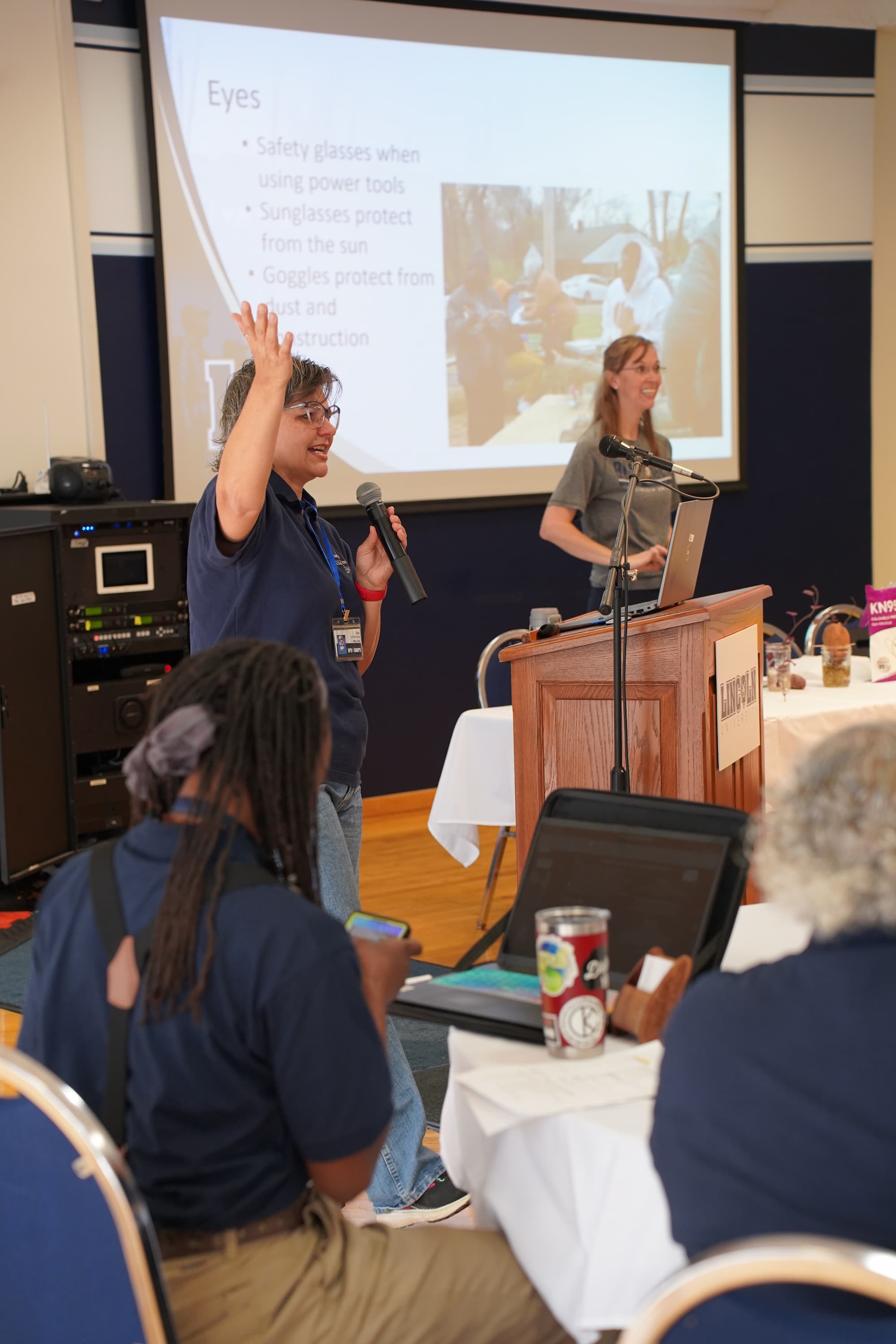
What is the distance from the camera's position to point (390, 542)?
2.56 metres

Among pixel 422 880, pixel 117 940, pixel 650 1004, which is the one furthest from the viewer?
pixel 422 880

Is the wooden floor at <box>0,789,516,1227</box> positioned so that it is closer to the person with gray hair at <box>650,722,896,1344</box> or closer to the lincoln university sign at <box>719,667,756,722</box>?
the lincoln university sign at <box>719,667,756,722</box>

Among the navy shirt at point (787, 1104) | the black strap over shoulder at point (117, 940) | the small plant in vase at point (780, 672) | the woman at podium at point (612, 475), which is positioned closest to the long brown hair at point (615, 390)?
the woman at podium at point (612, 475)

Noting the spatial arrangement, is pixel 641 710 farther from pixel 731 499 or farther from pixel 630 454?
pixel 731 499

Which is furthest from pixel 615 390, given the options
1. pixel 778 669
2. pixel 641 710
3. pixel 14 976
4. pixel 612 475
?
pixel 14 976

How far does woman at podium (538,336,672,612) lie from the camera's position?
166 inches

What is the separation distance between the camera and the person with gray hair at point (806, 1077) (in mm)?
985

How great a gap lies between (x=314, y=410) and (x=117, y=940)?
4.52 feet

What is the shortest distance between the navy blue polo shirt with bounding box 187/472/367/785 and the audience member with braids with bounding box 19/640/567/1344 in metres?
0.93

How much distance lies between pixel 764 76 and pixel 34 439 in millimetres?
3878

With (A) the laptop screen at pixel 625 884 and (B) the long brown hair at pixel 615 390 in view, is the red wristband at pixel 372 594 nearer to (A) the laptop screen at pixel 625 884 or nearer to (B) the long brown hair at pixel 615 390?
(A) the laptop screen at pixel 625 884

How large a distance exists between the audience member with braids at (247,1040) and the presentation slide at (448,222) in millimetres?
4084

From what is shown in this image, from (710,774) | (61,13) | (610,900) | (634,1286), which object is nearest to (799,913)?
(634,1286)

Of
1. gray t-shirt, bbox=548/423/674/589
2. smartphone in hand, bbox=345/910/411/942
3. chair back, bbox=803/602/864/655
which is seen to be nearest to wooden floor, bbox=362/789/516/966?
gray t-shirt, bbox=548/423/674/589
